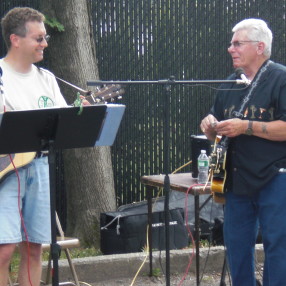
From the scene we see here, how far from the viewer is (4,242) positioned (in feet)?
14.4

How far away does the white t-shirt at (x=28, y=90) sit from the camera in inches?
173

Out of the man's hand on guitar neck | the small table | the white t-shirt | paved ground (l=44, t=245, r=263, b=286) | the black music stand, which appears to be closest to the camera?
the black music stand

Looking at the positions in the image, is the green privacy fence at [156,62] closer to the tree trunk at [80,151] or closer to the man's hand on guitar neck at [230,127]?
the tree trunk at [80,151]

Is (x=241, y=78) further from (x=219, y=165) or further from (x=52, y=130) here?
(x=52, y=130)

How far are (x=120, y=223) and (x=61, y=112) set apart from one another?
246 cm

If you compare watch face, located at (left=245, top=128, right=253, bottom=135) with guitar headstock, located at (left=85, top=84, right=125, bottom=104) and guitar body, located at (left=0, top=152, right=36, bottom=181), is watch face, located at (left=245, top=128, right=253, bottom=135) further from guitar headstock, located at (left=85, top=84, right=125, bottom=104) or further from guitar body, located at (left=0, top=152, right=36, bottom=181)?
guitar body, located at (left=0, top=152, right=36, bottom=181)

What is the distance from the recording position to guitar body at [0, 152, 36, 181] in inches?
173

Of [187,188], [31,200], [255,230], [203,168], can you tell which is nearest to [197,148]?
[203,168]

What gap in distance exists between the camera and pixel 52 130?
4.19m

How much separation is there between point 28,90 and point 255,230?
173 centimetres

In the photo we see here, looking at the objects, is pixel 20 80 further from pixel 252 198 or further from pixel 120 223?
pixel 120 223

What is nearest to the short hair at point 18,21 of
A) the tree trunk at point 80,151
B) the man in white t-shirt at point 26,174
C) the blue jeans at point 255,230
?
the man in white t-shirt at point 26,174

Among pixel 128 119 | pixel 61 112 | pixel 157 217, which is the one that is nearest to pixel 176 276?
pixel 157 217

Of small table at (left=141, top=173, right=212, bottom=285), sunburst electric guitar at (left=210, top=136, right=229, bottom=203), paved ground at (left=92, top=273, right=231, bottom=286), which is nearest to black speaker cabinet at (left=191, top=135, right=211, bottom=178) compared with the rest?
small table at (left=141, top=173, right=212, bottom=285)
